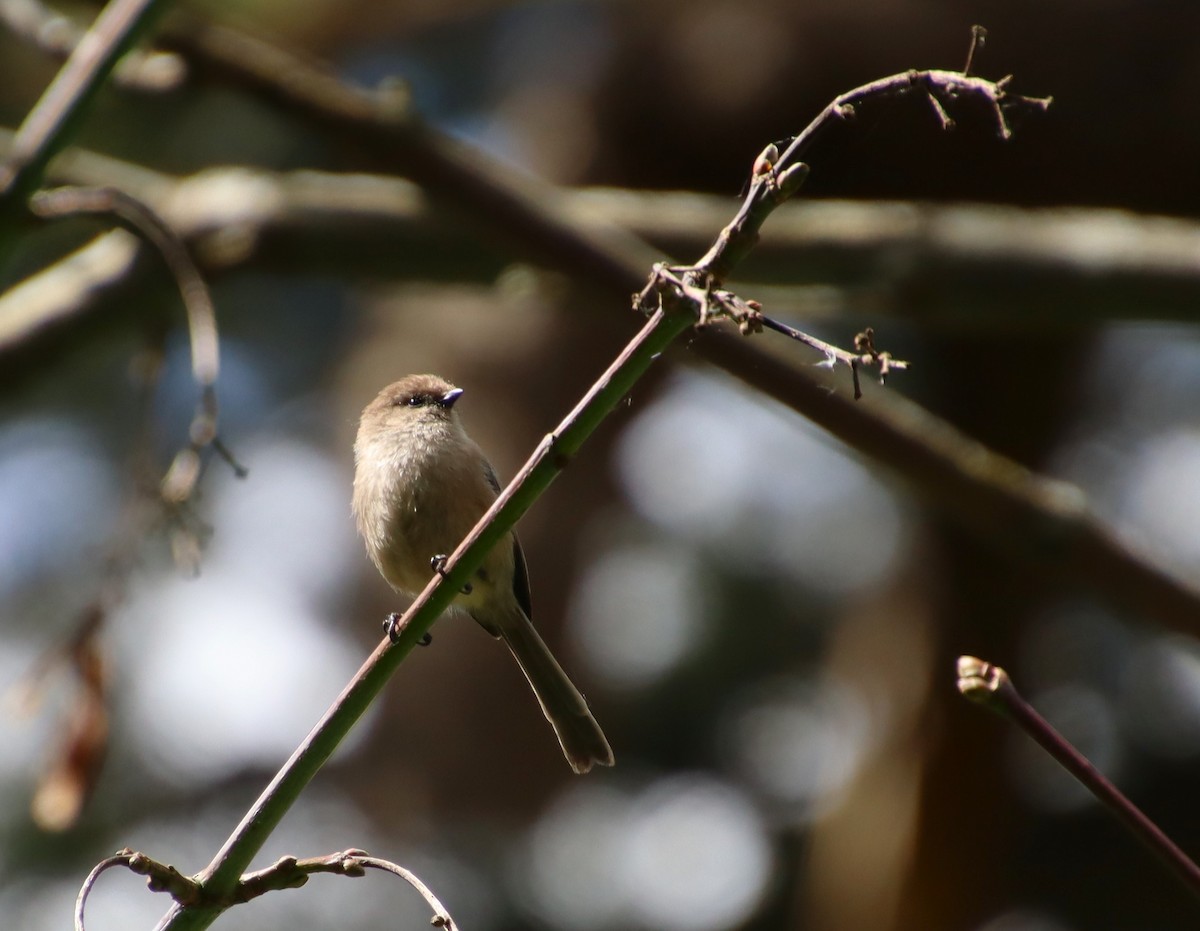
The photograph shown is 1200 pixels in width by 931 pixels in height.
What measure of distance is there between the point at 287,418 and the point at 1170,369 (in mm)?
4898

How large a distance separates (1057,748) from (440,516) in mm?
2590

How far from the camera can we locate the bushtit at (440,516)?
3613 mm

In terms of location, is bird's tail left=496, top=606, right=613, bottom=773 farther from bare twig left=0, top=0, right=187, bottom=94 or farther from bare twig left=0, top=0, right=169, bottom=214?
bare twig left=0, top=0, right=187, bottom=94

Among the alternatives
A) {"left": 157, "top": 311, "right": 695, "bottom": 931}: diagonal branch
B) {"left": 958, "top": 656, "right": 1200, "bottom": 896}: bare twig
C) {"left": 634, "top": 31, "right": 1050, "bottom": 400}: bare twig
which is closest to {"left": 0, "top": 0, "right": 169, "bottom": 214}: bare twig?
{"left": 157, "top": 311, "right": 695, "bottom": 931}: diagonal branch

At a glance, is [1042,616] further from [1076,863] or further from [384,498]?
[384,498]

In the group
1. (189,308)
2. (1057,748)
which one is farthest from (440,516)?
(1057,748)

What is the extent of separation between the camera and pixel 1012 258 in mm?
4348

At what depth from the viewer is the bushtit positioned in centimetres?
361

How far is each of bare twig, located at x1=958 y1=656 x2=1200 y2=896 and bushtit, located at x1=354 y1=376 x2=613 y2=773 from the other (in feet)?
7.42

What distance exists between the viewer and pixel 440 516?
3613 mm

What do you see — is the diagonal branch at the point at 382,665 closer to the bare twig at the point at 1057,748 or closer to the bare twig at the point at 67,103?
the bare twig at the point at 1057,748

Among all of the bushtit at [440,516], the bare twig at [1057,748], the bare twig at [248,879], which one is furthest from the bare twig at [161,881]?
the bushtit at [440,516]

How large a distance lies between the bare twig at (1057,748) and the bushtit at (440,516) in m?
2.26

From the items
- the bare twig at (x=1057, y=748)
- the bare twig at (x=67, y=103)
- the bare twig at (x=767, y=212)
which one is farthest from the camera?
the bare twig at (x=67, y=103)
